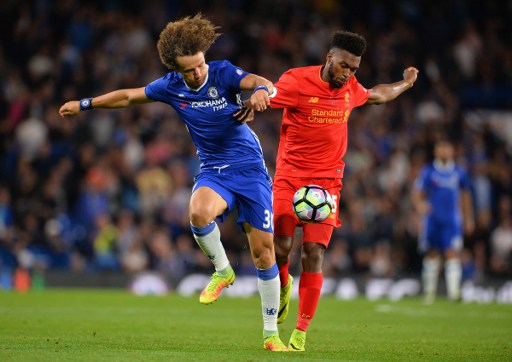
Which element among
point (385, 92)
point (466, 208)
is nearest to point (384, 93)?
point (385, 92)

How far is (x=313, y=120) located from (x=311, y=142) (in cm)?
21

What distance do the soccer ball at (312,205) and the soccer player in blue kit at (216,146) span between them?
37 cm

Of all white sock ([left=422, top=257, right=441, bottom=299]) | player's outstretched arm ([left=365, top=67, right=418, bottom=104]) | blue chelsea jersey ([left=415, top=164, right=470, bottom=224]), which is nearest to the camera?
player's outstretched arm ([left=365, top=67, right=418, bottom=104])

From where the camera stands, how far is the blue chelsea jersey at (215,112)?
8383 mm

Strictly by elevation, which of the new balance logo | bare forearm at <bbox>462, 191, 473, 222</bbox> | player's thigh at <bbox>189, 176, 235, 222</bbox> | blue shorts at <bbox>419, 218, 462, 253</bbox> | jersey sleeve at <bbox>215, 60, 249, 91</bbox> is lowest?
blue shorts at <bbox>419, 218, 462, 253</bbox>

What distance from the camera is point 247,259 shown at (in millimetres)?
18438

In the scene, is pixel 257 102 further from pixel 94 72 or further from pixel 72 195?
pixel 94 72

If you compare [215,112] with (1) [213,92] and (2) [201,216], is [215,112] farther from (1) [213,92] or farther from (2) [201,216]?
(2) [201,216]

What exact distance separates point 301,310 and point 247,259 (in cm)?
967

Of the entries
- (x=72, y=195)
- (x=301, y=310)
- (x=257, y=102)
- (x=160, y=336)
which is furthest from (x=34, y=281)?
(x=257, y=102)

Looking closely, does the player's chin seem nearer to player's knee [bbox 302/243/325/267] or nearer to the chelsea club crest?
the chelsea club crest

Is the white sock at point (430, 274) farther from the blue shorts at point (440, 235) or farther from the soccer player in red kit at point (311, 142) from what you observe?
the soccer player in red kit at point (311, 142)

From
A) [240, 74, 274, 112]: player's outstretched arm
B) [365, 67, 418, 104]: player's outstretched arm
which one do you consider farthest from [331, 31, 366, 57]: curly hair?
[240, 74, 274, 112]: player's outstretched arm

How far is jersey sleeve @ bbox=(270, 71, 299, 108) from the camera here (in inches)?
357
